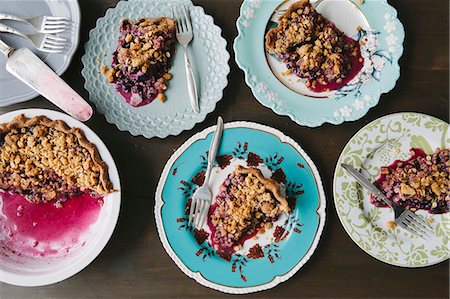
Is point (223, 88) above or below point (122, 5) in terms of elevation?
below

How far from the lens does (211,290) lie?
1.46 meters

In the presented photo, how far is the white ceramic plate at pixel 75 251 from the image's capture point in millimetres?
1367

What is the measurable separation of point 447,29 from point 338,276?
2.67 feet

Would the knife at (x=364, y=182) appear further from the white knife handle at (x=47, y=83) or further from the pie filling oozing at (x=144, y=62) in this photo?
the white knife handle at (x=47, y=83)

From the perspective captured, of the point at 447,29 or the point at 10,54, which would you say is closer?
the point at 10,54

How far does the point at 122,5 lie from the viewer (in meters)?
1.48

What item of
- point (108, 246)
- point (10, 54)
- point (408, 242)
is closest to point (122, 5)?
point (10, 54)

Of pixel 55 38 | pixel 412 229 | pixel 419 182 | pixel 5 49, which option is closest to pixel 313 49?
pixel 419 182

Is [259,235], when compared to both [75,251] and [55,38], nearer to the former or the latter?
[75,251]

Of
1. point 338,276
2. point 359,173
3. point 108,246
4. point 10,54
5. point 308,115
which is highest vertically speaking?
point 10,54

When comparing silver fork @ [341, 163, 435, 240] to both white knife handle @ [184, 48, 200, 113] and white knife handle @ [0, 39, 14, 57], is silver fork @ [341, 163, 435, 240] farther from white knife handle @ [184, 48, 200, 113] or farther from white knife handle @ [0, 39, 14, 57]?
white knife handle @ [0, 39, 14, 57]

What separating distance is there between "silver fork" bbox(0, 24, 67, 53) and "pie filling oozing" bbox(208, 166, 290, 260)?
2.01 feet

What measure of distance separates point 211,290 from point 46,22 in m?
0.90

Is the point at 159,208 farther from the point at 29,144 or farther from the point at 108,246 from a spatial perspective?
the point at 29,144
